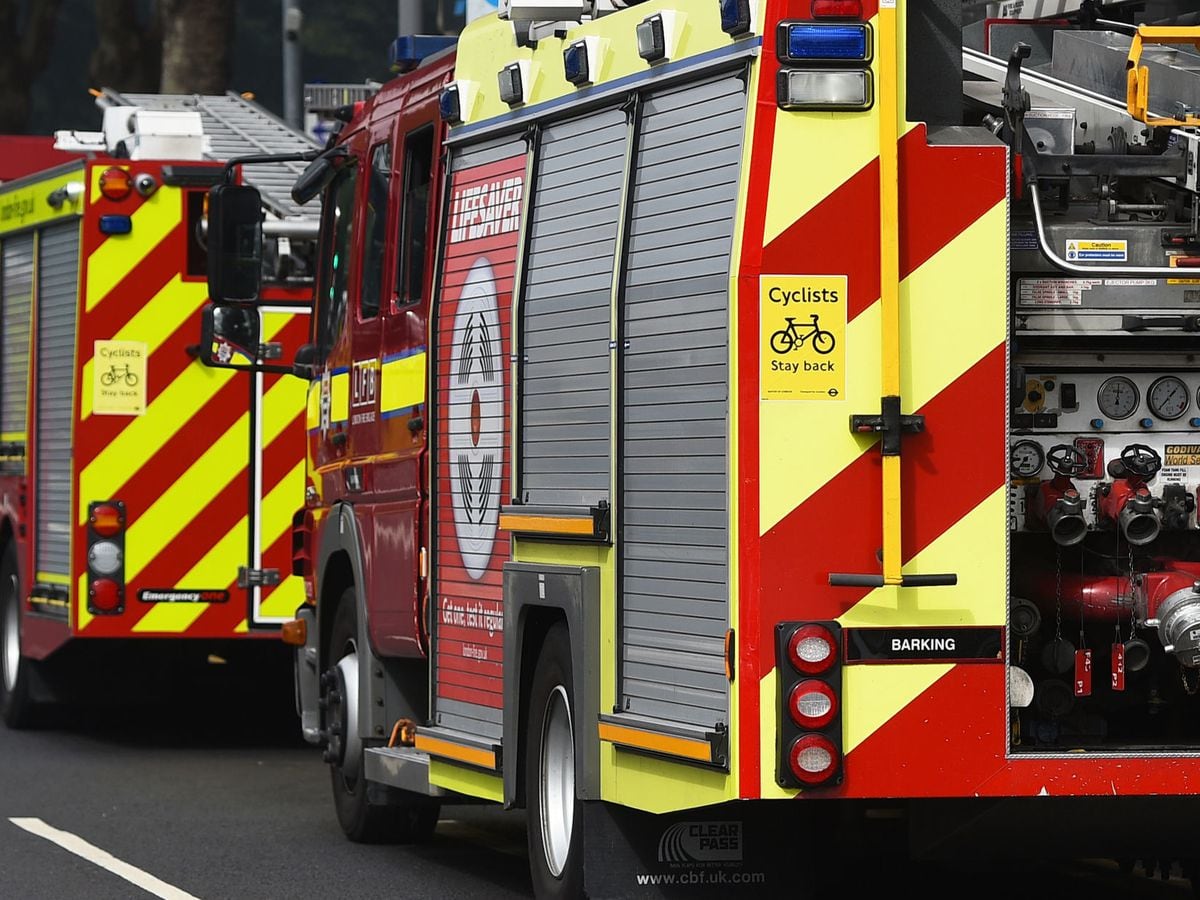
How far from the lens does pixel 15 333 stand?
15.5 metres

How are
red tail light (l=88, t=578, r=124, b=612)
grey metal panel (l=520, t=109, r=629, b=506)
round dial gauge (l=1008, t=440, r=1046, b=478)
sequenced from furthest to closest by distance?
red tail light (l=88, t=578, r=124, b=612)
grey metal panel (l=520, t=109, r=629, b=506)
round dial gauge (l=1008, t=440, r=1046, b=478)

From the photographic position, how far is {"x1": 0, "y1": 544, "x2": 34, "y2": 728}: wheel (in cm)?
1507

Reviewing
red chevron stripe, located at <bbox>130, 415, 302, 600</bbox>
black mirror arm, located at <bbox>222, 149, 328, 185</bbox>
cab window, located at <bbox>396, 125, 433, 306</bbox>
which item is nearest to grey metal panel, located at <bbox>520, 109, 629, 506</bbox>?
cab window, located at <bbox>396, 125, 433, 306</bbox>

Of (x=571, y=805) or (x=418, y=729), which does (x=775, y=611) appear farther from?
(x=418, y=729)

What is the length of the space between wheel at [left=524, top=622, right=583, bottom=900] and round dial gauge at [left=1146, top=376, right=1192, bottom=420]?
6.10 feet

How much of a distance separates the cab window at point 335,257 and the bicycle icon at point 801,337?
4407 mm

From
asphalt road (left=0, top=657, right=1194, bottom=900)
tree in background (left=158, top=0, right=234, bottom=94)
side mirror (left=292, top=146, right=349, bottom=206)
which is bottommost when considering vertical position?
asphalt road (left=0, top=657, right=1194, bottom=900)

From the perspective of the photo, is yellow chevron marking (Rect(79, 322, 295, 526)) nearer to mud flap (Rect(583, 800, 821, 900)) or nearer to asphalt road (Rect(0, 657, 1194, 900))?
asphalt road (Rect(0, 657, 1194, 900))

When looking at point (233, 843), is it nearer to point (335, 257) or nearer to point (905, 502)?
point (335, 257)

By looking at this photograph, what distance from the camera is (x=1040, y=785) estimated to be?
6.63 m

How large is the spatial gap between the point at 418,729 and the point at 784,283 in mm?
3315

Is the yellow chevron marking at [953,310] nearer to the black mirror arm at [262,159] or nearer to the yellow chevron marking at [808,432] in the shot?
Answer: the yellow chevron marking at [808,432]

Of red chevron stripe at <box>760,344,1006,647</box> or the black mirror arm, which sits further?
the black mirror arm

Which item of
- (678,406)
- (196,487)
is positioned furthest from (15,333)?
(678,406)
